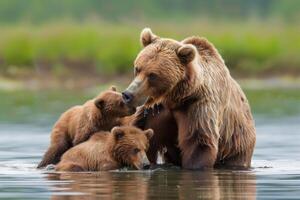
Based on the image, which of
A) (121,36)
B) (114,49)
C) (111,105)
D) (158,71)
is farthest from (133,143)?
(121,36)

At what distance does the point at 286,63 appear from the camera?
137 feet

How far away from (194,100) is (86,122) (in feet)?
4.60

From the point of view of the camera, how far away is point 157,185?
41.8 ft

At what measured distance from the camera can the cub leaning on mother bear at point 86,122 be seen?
14391 mm

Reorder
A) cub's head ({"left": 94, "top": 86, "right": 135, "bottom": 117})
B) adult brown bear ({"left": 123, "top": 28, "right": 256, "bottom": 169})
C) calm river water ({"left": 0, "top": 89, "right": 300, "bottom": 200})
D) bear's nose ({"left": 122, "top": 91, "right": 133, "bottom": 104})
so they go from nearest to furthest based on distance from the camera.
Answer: calm river water ({"left": 0, "top": 89, "right": 300, "bottom": 200}), bear's nose ({"left": 122, "top": 91, "right": 133, "bottom": 104}), adult brown bear ({"left": 123, "top": 28, "right": 256, "bottom": 169}), cub's head ({"left": 94, "top": 86, "right": 135, "bottom": 117})

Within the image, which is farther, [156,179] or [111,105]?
[111,105]

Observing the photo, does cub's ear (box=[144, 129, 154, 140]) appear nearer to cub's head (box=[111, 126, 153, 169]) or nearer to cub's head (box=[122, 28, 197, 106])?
cub's head (box=[111, 126, 153, 169])

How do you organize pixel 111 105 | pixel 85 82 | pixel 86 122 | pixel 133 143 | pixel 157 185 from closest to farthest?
pixel 157 185 < pixel 133 143 < pixel 111 105 < pixel 86 122 < pixel 85 82

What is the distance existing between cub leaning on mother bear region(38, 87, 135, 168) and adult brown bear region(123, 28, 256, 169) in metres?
0.31

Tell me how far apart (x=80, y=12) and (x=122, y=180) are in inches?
1907

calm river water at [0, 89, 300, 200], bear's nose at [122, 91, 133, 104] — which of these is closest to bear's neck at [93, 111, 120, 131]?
calm river water at [0, 89, 300, 200]

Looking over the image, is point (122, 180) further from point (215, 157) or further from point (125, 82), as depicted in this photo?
point (125, 82)

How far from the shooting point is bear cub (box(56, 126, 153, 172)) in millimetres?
13977

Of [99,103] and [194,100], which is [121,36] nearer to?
Answer: [99,103]
